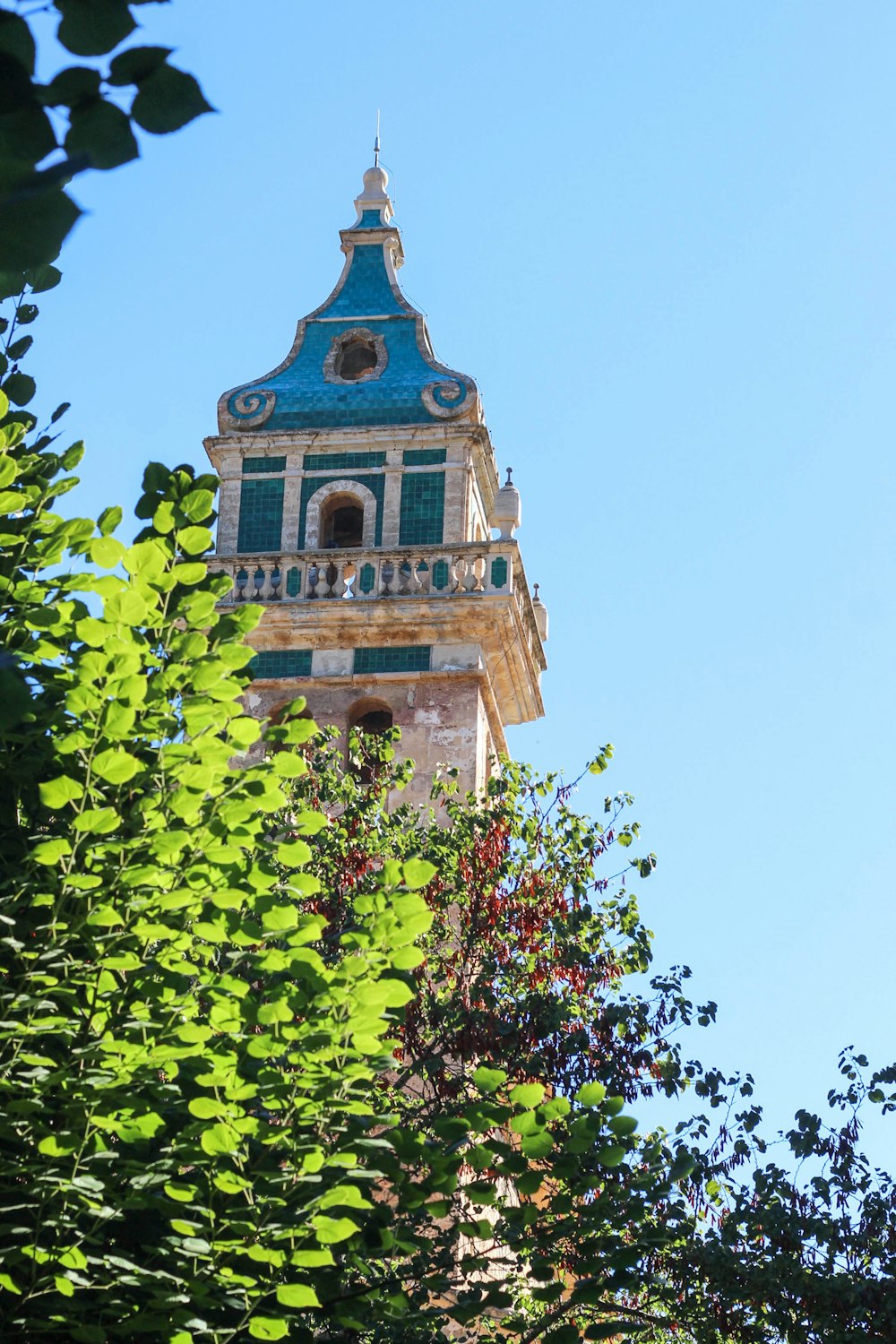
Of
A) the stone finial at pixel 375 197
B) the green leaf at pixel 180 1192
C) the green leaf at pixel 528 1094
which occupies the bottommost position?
the green leaf at pixel 180 1192

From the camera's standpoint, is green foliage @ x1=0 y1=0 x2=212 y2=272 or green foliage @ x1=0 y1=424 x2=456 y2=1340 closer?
green foliage @ x1=0 y1=0 x2=212 y2=272

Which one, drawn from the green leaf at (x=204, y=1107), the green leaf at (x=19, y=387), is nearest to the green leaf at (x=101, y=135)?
the green leaf at (x=204, y=1107)

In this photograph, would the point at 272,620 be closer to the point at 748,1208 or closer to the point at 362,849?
the point at 362,849

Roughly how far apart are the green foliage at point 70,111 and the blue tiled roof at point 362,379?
2405 cm

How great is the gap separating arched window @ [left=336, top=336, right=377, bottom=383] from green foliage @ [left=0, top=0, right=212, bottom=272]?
84.4 ft

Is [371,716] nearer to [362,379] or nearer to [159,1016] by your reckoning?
[362,379]

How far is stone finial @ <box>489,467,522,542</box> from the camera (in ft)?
89.8

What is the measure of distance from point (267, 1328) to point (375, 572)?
64.9 ft

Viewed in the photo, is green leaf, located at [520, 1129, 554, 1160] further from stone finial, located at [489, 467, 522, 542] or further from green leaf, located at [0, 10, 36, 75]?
stone finial, located at [489, 467, 522, 542]

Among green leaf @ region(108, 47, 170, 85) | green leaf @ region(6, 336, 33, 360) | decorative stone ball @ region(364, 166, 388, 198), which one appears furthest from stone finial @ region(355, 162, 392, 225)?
green leaf @ region(108, 47, 170, 85)

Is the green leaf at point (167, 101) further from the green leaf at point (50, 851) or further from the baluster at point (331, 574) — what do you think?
the baluster at point (331, 574)

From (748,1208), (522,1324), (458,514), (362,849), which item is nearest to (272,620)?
(458,514)

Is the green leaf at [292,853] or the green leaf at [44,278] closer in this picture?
the green leaf at [44,278]

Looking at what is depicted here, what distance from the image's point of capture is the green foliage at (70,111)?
3387 mm
